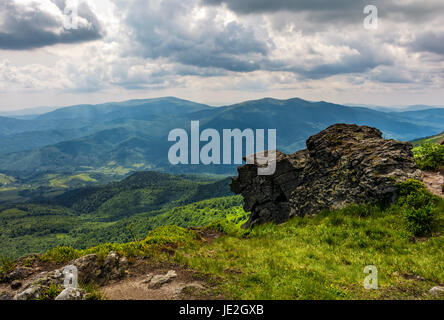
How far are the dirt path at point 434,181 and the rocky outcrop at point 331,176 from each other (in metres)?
1.15

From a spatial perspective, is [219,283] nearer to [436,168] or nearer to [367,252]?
[367,252]

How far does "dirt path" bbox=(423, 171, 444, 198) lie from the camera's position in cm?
1688

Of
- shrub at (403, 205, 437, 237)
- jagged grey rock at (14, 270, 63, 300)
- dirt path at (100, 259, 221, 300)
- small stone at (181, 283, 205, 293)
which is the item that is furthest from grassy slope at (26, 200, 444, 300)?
jagged grey rock at (14, 270, 63, 300)

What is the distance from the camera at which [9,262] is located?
13.1 metres

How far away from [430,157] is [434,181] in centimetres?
451

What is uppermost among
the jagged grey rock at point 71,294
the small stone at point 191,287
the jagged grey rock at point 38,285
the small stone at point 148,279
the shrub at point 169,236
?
the jagged grey rock at point 71,294

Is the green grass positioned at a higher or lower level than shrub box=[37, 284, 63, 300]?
lower

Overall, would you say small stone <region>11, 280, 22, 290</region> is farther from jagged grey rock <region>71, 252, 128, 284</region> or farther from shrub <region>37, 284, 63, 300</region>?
shrub <region>37, 284, 63, 300</region>

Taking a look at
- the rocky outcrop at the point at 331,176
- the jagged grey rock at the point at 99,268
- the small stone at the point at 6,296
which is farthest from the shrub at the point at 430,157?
the small stone at the point at 6,296

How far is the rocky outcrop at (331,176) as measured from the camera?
1859 cm

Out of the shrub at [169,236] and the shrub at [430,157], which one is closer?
the shrub at [169,236]

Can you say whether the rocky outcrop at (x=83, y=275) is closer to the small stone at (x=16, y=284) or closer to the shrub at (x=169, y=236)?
the small stone at (x=16, y=284)

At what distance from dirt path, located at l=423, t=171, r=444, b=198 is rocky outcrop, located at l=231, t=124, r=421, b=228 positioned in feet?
3.78
